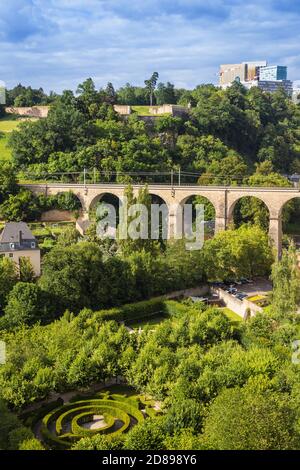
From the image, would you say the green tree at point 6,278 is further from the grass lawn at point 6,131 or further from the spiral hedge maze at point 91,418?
the grass lawn at point 6,131

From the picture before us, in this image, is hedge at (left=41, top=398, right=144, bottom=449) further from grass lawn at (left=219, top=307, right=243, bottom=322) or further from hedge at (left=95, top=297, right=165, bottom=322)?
grass lawn at (left=219, top=307, right=243, bottom=322)

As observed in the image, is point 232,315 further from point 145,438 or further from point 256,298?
point 145,438

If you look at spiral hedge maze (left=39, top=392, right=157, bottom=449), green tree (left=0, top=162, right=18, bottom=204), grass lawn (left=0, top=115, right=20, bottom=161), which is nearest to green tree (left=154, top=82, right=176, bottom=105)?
grass lawn (left=0, top=115, right=20, bottom=161)

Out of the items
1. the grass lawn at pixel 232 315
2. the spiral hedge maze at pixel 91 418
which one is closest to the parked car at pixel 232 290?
the grass lawn at pixel 232 315

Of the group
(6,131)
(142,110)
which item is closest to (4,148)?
(6,131)

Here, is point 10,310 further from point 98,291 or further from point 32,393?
point 32,393
